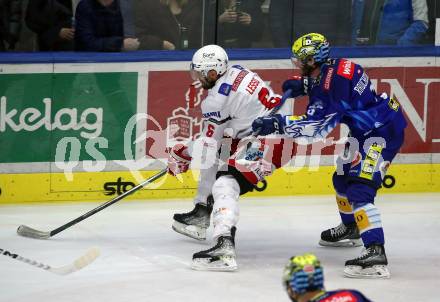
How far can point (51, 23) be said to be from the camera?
855 cm

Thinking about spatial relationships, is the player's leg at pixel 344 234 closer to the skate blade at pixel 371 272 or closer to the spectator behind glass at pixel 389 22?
the skate blade at pixel 371 272

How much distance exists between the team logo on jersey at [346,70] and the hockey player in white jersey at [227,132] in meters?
0.55

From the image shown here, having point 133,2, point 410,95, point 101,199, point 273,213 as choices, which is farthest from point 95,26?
point 410,95

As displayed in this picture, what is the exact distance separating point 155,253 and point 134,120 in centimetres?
166

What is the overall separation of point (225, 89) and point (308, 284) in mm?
3216

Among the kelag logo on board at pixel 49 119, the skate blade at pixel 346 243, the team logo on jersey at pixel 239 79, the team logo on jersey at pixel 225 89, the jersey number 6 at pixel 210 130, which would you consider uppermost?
the team logo on jersey at pixel 239 79

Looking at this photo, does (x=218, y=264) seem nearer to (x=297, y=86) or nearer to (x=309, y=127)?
(x=309, y=127)

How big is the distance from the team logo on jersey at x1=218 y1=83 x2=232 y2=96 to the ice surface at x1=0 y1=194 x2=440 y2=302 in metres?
1.01

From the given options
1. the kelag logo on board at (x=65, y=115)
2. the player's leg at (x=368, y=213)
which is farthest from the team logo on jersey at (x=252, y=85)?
the kelag logo on board at (x=65, y=115)

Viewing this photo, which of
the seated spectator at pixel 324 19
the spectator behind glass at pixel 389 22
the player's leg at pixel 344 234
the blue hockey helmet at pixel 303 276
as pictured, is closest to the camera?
the blue hockey helmet at pixel 303 276

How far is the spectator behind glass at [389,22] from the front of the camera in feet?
30.0

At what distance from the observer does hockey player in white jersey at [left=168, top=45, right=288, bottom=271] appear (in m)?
6.75

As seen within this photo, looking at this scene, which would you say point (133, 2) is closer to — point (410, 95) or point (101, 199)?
point (101, 199)

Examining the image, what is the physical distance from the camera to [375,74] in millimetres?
9008
